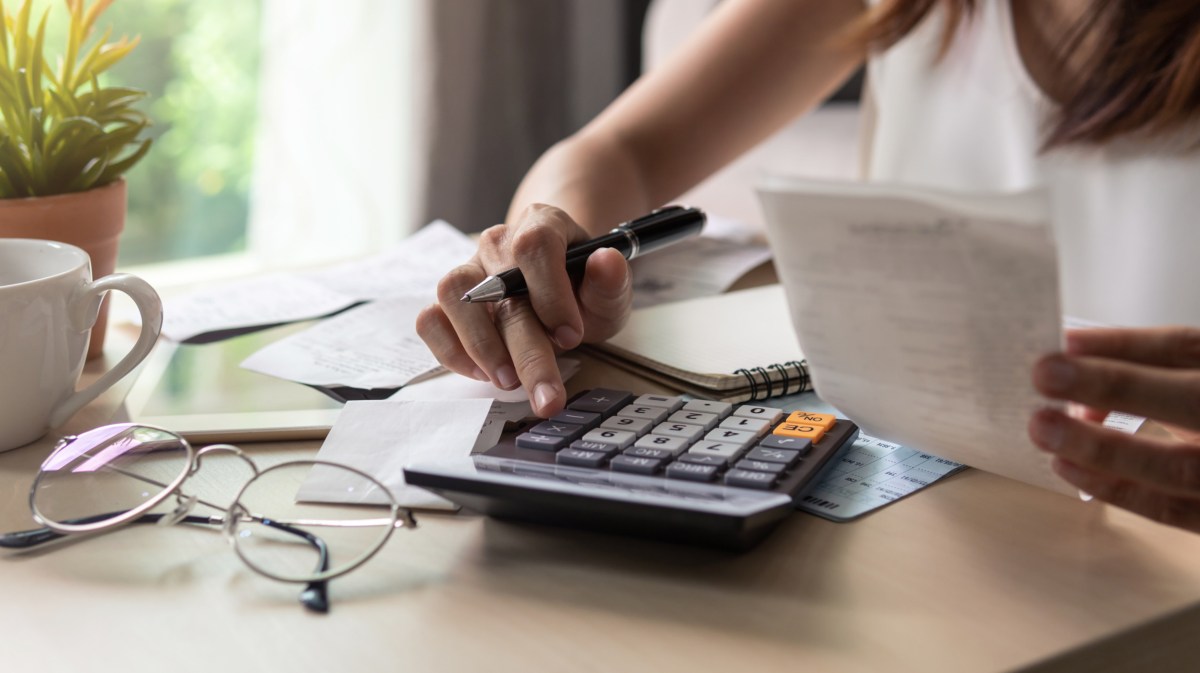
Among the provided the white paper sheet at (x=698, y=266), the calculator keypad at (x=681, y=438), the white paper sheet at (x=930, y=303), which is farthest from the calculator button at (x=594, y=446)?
the white paper sheet at (x=698, y=266)

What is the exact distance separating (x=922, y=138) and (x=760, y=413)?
0.75m

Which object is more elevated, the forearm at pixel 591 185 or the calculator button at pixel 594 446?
the forearm at pixel 591 185

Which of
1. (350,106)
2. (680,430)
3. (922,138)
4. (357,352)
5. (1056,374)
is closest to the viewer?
(1056,374)

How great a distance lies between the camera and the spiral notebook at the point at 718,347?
611 mm

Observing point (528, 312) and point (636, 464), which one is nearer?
point (636, 464)

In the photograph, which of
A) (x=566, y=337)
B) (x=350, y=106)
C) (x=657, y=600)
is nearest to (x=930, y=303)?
(x=657, y=600)

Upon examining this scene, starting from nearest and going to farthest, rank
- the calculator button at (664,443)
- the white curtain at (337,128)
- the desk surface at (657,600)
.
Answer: the desk surface at (657,600) < the calculator button at (664,443) < the white curtain at (337,128)

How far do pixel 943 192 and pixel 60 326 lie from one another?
46 cm

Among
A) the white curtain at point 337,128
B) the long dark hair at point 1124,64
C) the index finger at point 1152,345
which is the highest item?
the long dark hair at point 1124,64

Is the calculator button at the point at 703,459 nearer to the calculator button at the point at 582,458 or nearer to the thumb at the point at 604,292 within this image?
the calculator button at the point at 582,458

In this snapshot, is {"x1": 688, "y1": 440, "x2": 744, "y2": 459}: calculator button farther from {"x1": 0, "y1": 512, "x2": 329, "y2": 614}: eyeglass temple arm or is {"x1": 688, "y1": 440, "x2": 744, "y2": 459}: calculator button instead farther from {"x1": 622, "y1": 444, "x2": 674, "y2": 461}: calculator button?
{"x1": 0, "y1": 512, "x2": 329, "y2": 614}: eyeglass temple arm

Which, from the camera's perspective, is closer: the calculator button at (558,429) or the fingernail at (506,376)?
the calculator button at (558,429)

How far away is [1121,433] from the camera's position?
0.43 m

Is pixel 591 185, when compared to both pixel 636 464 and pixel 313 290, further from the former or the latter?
pixel 636 464
